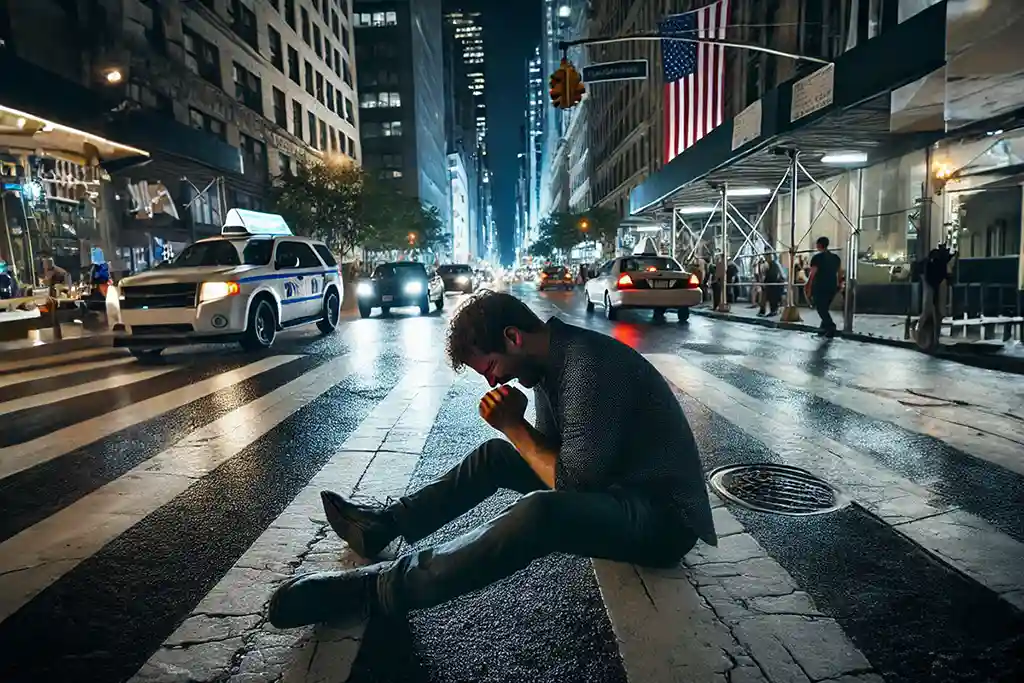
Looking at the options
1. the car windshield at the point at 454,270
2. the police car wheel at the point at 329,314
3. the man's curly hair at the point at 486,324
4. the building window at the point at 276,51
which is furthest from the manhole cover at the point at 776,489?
the building window at the point at 276,51

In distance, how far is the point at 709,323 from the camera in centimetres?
1667

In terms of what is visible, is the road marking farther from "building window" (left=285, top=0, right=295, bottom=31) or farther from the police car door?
"building window" (left=285, top=0, right=295, bottom=31)

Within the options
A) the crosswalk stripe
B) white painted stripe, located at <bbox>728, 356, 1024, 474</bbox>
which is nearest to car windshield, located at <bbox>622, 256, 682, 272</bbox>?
white painted stripe, located at <bbox>728, 356, 1024, 474</bbox>

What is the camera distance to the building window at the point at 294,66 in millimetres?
44531

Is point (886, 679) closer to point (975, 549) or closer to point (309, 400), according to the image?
point (975, 549)

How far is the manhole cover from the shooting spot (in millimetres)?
3632

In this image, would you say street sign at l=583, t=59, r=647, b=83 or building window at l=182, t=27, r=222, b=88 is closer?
street sign at l=583, t=59, r=647, b=83

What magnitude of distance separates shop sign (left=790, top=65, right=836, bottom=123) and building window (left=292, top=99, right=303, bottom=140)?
38.7 metres

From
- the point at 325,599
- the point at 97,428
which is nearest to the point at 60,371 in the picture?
the point at 97,428

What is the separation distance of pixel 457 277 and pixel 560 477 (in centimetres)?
3189

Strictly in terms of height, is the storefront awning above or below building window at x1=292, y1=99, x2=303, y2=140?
below

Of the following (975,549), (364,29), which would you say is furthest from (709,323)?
(364,29)

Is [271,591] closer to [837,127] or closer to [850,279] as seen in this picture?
[850,279]

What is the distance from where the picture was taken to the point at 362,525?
2873 mm
